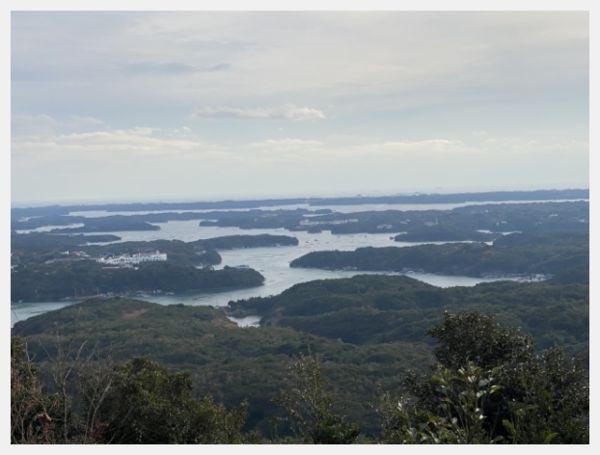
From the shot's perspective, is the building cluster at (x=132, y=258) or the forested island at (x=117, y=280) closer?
the forested island at (x=117, y=280)

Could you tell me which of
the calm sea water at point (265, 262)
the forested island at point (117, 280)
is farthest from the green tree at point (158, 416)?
the forested island at point (117, 280)

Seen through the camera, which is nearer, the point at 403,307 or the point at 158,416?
the point at 158,416

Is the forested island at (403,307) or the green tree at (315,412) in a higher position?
the green tree at (315,412)

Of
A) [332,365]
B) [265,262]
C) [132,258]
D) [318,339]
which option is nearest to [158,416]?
[332,365]

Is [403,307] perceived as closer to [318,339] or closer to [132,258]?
[318,339]

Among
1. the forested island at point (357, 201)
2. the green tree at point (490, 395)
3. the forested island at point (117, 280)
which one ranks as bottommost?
the forested island at point (117, 280)

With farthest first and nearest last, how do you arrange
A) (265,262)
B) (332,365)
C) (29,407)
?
1. (265,262)
2. (332,365)
3. (29,407)

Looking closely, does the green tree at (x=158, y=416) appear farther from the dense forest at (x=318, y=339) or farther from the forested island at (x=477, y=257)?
the forested island at (x=477, y=257)

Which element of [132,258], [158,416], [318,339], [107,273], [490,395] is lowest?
[318,339]

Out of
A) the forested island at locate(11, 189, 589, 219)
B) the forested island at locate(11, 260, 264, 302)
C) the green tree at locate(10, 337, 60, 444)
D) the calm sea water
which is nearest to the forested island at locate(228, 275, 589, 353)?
the calm sea water
